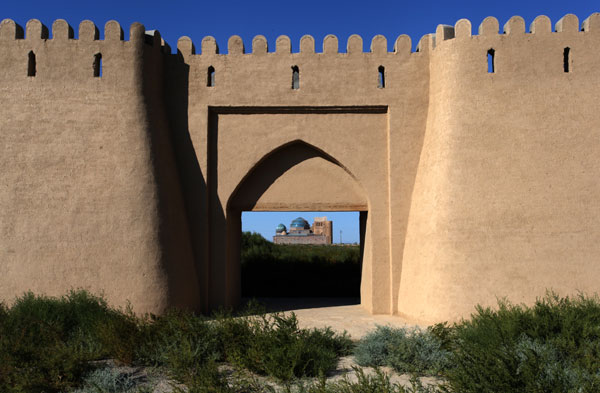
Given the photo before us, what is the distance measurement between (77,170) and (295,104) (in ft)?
15.1

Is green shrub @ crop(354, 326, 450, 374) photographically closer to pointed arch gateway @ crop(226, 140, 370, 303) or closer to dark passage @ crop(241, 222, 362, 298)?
pointed arch gateway @ crop(226, 140, 370, 303)

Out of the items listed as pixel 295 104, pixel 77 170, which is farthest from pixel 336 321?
pixel 77 170

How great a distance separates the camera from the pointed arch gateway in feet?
33.4

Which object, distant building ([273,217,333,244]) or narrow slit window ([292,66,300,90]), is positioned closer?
narrow slit window ([292,66,300,90])

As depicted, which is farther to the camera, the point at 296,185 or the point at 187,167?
the point at 296,185

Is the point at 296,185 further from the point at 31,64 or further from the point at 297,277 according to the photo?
the point at 31,64

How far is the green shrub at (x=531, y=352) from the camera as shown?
4430 mm

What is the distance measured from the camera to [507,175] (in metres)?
8.67

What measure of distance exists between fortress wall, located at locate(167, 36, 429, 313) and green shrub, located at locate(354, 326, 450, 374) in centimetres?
330

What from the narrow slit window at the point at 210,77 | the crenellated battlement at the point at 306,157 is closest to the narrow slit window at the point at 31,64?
the crenellated battlement at the point at 306,157

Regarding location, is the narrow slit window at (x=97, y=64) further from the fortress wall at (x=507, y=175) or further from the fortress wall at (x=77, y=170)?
the fortress wall at (x=507, y=175)

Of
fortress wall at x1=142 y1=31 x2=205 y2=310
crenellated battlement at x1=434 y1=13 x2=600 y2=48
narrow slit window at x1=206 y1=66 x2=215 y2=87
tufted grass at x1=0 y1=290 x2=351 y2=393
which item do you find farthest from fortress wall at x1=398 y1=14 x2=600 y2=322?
narrow slit window at x1=206 y1=66 x2=215 y2=87

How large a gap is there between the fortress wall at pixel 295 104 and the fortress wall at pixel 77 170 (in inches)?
47.0

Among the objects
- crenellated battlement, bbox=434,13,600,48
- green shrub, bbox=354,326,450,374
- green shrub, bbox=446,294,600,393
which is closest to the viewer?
green shrub, bbox=446,294,600,393
